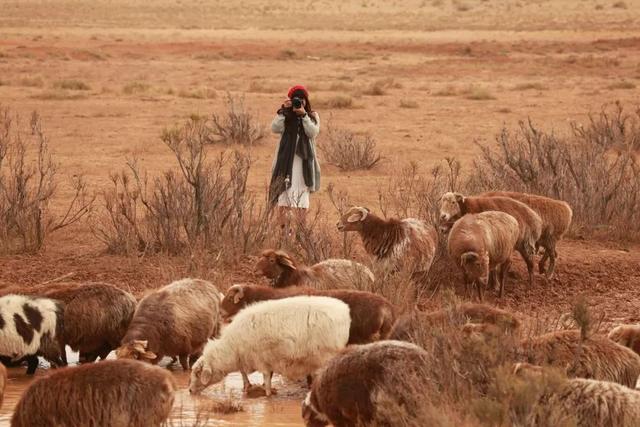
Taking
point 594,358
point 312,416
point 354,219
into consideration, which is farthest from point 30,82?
point 594,358

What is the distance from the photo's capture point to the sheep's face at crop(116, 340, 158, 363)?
947cm

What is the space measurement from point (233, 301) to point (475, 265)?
3020mm

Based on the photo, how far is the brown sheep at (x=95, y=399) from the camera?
755cm

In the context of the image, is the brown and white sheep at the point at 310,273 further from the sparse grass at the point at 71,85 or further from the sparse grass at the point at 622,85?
the sparse grass at the point at 622,85

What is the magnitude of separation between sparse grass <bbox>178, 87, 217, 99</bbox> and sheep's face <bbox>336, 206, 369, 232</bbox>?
2152 centimetres

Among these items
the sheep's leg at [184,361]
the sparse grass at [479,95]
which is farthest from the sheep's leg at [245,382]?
the sparse grass at [479,95]

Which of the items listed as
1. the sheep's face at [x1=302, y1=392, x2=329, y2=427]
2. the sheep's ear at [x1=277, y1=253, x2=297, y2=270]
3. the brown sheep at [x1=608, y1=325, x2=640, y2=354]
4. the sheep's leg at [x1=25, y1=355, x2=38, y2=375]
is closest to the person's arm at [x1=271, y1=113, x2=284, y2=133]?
the sheep's ear at [x1=277, y1=253, x2=297, y2=270]

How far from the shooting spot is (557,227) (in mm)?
14133

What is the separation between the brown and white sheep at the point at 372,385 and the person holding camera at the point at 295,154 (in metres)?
6.65

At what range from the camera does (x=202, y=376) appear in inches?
369

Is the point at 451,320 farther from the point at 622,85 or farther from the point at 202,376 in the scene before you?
the point at 622,85

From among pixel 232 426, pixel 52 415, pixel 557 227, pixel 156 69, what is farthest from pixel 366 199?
pixel 156 69

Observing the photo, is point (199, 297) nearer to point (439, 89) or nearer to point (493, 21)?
point (439, 89)

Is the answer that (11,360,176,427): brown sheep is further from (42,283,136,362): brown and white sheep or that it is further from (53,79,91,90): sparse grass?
(53,79,91,90): sparse grass
